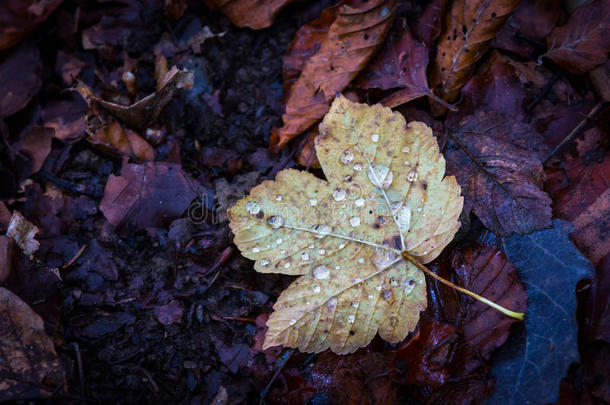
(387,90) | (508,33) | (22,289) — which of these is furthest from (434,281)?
(22,289)

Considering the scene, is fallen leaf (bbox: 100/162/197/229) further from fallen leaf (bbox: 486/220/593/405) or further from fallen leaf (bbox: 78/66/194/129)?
fallen leaf (bbox: 486/220/593/405)

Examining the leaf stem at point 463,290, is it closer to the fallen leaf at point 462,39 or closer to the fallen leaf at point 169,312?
the fallen leaf at point 462,39

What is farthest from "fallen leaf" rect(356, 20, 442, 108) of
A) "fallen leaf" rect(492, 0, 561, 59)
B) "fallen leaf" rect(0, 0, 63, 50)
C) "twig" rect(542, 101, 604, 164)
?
"fallen leaf" rect(0, 0, 63, 50)

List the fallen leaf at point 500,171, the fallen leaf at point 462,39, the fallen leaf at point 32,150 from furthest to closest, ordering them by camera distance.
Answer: the fallen leaf at point 32,150 < the fallen leaf at point 462,39 < the fallen leaf at point 500,171

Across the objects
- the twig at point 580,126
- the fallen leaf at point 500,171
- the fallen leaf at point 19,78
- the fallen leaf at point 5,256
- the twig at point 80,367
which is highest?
the twig at point 580,126

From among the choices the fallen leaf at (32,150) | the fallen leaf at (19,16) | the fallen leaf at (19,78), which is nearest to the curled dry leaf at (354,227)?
the fallen leaf at (32,150)

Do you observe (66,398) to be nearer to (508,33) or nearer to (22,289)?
(22,289)

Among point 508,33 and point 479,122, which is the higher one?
point 508,33
